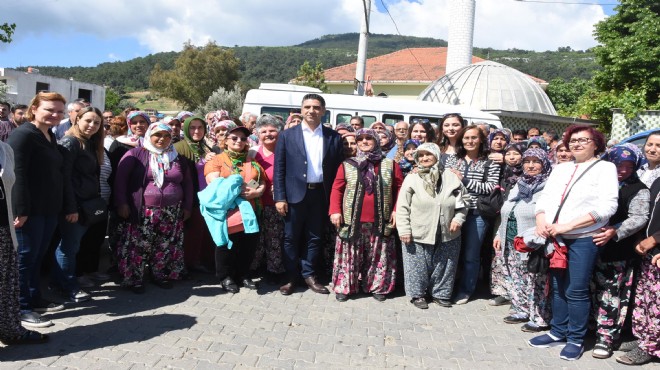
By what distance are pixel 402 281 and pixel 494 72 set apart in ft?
70.8

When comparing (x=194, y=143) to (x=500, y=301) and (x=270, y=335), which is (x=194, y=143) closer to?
(x=270, y=335)

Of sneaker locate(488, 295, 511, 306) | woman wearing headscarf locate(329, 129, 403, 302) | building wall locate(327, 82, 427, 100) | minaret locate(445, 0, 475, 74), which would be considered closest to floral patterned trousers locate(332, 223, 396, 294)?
woman wearing headscarf locate(329, 129, 403, 302)

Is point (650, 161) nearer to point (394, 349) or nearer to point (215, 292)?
point (394, 349)

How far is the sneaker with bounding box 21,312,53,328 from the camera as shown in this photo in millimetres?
3781

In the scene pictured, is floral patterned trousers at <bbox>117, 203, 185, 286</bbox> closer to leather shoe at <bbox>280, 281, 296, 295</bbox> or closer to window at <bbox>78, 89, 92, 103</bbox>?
leather shoe at <bbox>280, 281, 296, 295</bbox>

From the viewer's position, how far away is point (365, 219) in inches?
189

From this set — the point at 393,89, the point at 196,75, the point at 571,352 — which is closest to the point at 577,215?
the point at 571,352

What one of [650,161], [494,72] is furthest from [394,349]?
[494,72]

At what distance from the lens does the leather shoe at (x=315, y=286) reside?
499cm

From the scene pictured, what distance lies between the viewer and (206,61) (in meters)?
37.0

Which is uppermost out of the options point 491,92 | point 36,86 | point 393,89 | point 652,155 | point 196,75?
point 393,89

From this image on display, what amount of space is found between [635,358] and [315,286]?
2813 millimetres

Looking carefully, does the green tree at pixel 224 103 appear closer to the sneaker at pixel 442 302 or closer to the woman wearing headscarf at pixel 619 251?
the sneaker at pixel 442 302

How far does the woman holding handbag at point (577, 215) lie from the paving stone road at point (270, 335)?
323 mm
